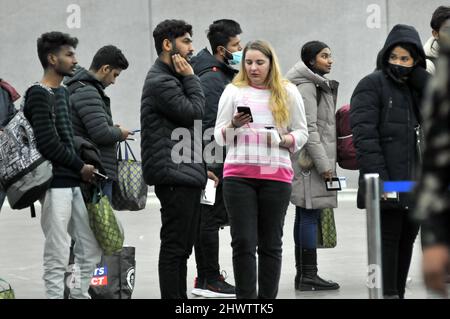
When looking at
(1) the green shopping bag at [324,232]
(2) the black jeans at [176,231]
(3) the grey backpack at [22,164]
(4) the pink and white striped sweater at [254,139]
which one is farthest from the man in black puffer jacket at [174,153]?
(1) the green shopping bag at [324,232]

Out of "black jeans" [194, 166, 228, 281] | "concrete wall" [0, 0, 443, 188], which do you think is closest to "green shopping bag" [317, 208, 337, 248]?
"black jeans" [194, 166, 228, 281]

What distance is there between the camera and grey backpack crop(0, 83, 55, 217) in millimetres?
6512

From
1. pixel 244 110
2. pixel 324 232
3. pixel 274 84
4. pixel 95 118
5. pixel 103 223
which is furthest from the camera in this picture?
pixel 324 232

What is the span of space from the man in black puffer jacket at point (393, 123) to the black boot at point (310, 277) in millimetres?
1642

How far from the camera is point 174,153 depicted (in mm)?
6727

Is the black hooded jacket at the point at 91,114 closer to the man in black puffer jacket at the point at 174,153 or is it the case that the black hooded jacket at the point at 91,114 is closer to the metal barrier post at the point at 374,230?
the man in black puffer jacket at the point at 174,153

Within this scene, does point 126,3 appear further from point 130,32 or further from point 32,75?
point 32,75

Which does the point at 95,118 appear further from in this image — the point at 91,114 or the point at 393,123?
the point at 393,123

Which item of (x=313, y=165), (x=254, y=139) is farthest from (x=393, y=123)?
(x=313, y=165)

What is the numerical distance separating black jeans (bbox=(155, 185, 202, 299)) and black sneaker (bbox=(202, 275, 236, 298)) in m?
0.93

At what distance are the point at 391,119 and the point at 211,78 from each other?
1773mm

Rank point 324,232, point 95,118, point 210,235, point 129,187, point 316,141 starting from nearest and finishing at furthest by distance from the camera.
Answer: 1. point 95,118
2. point 129,187
3. point 210,235
4. point 316,141
5. point 324,232

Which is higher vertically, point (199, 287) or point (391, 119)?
point (391, 119)

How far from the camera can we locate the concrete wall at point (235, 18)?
15328 mm
